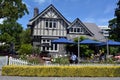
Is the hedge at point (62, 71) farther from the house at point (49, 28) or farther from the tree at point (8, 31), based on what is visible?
the tree at point (8, 31)

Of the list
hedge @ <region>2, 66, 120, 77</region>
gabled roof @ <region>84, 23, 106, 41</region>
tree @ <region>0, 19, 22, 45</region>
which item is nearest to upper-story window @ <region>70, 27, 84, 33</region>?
gabled roof @ <region>84, 23, 106, 41</region>

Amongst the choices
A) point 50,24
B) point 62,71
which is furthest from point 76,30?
point 62,71

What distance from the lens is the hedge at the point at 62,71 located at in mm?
17891

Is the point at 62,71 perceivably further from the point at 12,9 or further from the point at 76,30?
the point at 76,30

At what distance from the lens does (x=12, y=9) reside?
3494 centimetres

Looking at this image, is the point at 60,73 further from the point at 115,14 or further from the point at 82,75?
the point at 115,14

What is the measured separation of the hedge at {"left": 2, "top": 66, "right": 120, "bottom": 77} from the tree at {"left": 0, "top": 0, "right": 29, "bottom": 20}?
1685 centimetres

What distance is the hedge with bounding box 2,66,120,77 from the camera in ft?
58.7

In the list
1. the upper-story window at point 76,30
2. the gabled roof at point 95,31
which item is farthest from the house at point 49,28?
the gabled roof at point 95,31

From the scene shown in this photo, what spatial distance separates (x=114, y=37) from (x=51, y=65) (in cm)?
3794

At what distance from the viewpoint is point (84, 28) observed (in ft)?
166

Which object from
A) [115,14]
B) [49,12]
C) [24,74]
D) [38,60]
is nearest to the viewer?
[24,74]

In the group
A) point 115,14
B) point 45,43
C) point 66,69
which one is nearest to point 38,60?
point 66,69

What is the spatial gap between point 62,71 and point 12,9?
18532 millimetres
